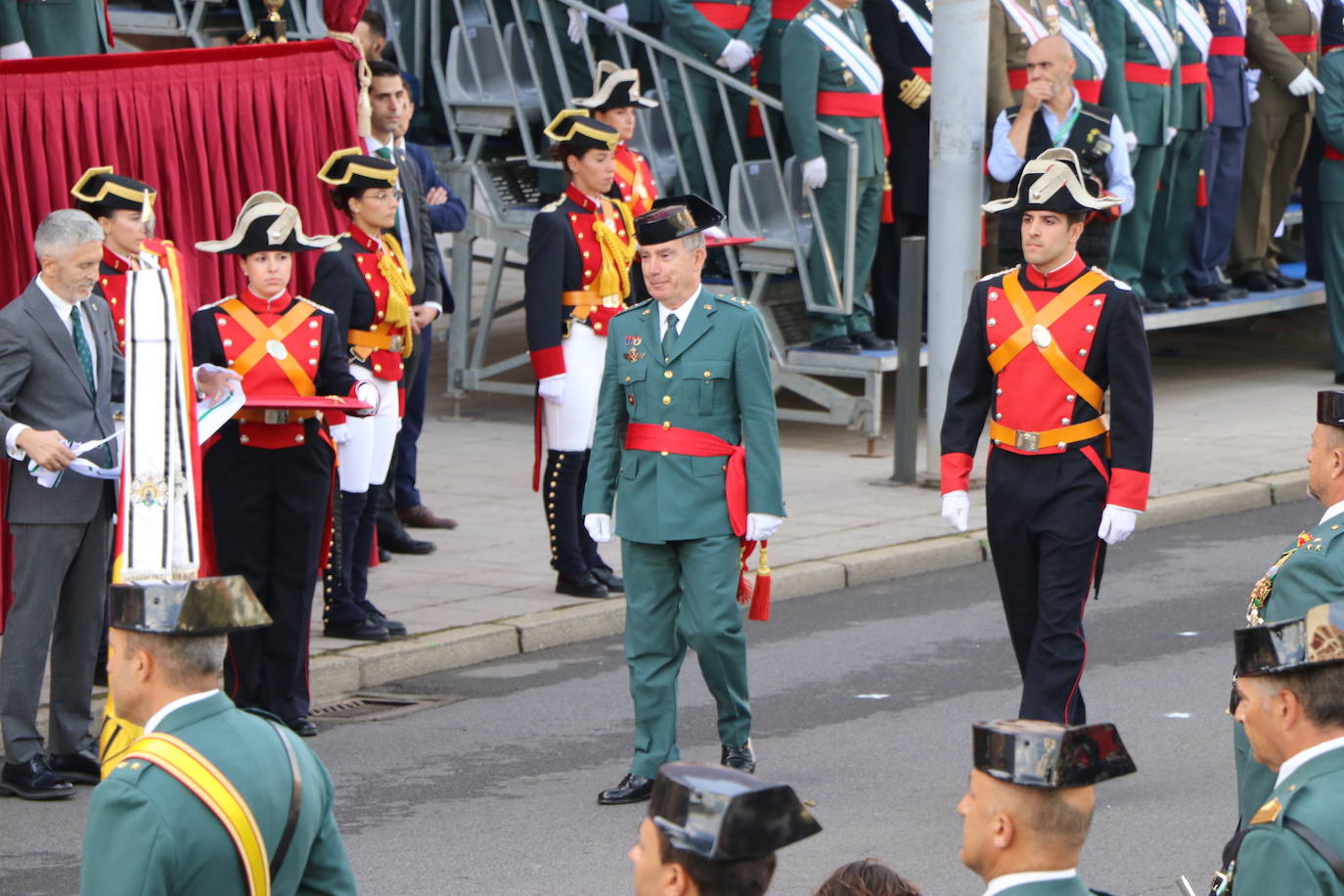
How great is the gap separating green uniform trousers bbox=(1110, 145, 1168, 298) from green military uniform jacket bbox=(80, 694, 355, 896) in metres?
11.7

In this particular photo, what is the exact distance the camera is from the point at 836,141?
13422 millimetres

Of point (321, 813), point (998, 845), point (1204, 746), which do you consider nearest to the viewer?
point (998, 845)

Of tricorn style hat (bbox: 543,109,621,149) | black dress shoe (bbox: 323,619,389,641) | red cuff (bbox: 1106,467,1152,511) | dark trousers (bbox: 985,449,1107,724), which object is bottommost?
black dress shoe (bbox: 323,619,389,641)

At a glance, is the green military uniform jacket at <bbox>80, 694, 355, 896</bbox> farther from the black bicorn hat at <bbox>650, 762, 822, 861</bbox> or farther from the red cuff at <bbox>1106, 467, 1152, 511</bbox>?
the red cuff at <bbox>1106, 467, 1152, 511</bbox>

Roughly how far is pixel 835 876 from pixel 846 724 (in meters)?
4.27

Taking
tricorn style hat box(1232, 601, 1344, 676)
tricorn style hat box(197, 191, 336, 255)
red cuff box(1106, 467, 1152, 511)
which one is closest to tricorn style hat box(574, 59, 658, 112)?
tricorn style hat box(197, 191, 336, 255)

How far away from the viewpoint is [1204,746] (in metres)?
8.03

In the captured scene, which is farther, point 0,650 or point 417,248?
point 417,248

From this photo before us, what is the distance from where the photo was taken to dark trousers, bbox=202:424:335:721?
26.8 feet

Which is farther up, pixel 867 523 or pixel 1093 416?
pixel 1093 416

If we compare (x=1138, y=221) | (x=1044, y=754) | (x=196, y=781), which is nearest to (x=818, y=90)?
(x=1138, y=221)

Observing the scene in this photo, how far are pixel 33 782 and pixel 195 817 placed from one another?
4033 millimetres

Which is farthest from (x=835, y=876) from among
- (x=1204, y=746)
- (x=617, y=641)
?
(x=617, y=641)

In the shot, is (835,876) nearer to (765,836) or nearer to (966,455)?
(765,836)
